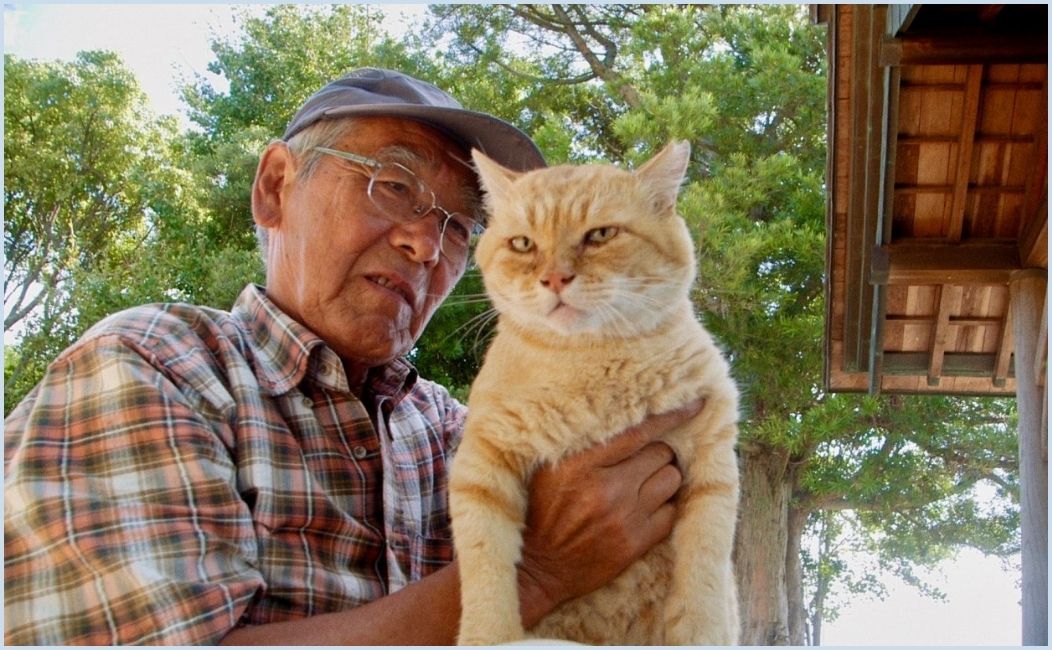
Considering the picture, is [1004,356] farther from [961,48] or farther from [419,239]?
[419,239]

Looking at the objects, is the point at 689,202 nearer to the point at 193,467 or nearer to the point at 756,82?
the point at 756,82

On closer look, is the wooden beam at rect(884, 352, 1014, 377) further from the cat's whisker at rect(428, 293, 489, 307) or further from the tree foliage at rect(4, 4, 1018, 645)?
the cat's whisker at rect(428, 293, 489, 307)

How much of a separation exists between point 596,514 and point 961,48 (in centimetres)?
108

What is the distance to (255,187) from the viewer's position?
158 cm

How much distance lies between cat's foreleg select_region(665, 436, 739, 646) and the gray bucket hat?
2.26ft

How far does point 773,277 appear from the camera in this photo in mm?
3092

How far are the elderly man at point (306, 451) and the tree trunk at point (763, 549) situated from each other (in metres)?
1.44

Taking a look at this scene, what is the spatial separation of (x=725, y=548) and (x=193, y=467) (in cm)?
72

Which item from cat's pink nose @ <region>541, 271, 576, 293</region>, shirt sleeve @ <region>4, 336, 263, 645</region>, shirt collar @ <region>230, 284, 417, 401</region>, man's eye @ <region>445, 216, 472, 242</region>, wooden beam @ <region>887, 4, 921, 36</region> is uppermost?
wooden beam @ <region>887, 4, 921, 36</region>

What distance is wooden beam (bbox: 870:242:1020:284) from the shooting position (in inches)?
84.2

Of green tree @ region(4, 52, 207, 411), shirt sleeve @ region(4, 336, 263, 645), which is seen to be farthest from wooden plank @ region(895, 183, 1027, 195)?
green tree @ region(4, 52, 207, 411)

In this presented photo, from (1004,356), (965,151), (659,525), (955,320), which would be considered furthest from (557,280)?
(1004,356)

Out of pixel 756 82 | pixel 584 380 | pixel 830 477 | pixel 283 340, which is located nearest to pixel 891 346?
pixel 830 477

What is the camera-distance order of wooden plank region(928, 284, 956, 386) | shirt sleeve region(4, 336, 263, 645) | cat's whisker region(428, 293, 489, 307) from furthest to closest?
wooden plank region(928, 284, 956, 386)
cat's whisker region(428, 293, 489, 307)
shirt sleeve region(4, 336, 263, 645)
